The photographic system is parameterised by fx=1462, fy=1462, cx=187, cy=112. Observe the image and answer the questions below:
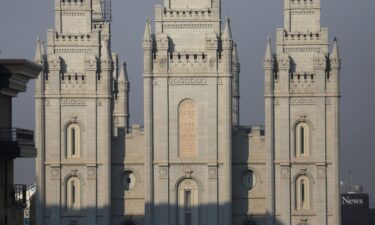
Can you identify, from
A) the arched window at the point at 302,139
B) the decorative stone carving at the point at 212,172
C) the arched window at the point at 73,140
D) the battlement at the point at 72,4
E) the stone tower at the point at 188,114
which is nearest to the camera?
the decorative stone carving at the point at 212,172

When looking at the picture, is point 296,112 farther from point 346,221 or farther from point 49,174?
point 346,221

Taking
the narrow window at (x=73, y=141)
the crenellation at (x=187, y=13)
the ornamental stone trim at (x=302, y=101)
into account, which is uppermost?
the crenellation at (x=187, y=13)

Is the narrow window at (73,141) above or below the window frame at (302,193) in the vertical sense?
above

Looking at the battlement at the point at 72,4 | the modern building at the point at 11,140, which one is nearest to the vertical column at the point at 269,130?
the battlement at the point at 72,4

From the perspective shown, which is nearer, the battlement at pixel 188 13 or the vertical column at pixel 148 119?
the vertical column at pixel 148 119

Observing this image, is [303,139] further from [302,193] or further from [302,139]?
[302,193]

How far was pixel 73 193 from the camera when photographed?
98.4 metres

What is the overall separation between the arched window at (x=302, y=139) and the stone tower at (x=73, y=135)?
41.3ft

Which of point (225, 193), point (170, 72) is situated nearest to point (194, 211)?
point (225, 193)

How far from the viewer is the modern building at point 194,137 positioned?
97125 mm

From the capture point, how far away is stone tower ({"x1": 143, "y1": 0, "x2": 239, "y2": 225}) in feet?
318

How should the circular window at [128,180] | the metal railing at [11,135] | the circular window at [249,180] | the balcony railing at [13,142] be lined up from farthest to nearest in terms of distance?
the circular window at [128,180]
the circular window at [249,180]
the metal railing at [11,135]
the balcony railing at [13,142]

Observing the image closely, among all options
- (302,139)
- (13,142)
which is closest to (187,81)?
(302,139)

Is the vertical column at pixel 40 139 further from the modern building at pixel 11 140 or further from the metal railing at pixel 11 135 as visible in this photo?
the metal railing at pixel 11 135
